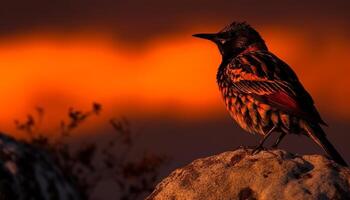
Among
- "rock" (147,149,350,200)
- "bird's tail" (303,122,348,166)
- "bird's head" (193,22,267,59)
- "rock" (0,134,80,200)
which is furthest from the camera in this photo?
"bird's head" (193,22,267,59)

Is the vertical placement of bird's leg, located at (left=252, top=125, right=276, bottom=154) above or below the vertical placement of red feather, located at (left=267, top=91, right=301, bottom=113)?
below

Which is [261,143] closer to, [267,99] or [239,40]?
[267,99]

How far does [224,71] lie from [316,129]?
1784 millimetres

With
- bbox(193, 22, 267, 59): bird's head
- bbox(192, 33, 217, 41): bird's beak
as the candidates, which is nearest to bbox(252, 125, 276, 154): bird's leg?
bbox(193, 22, 267, 59): bird's head

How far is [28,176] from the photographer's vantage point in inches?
543

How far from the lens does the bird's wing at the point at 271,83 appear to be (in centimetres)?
1207

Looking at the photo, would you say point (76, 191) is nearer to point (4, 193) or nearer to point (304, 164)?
point (4, 193)

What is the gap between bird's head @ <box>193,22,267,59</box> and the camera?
1412 cm

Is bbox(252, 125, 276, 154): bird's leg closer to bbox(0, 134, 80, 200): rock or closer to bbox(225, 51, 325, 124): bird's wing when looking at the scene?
bbox(225, 51, 325, 124): bird's wing

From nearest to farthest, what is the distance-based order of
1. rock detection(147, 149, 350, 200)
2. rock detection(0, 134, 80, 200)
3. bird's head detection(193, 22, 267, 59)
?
rock detection(147, 149, 350, 200), rock detection(0, 134, 80, 200), bird's head detection(193, 22, 267, 59)

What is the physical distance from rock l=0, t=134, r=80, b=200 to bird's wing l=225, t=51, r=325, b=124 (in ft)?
8.96

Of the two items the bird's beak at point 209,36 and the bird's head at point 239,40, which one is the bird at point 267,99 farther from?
the bird's beak at point 209,36

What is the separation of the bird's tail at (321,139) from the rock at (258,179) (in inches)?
38.5

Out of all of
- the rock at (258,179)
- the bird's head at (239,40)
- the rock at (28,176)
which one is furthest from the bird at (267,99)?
the rock at (28,176)
